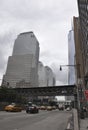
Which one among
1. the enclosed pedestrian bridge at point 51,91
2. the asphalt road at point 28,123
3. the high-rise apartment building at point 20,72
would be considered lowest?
the asphalt road at point 28,123

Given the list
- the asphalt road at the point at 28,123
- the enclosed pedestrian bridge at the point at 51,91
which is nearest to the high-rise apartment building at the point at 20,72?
the enclosed pedestrian bridge at the point at 51,91

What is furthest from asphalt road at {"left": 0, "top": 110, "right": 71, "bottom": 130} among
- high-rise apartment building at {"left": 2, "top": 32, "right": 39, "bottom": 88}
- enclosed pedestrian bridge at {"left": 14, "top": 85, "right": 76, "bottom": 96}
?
high-rise apartment building at {"left": 2, "top": 32, "right": 39, "bottom": 88}

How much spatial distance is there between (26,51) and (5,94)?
3975 inches

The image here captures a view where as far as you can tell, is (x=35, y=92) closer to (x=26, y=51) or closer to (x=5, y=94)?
(x=5, y=94)

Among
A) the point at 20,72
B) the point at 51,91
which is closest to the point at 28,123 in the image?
the point at 51,91

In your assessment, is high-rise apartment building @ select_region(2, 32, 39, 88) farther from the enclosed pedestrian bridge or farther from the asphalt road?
the asphalt road

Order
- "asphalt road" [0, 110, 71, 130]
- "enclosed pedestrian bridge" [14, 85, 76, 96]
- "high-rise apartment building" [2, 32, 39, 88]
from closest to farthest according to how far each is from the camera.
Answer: "asphalt road" [0, 110, 71, 130] < "enclosed pedestrian bridge" [14, 85, 76, 96] < "high-rise apartment building" [2, 32, 39, 88]

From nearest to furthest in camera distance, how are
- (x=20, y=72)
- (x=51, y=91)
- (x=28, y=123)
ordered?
1. (x=28, y=123)
2. (x=51, y=91)
3. (x=20, y=72)

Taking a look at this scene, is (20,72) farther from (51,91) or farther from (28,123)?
(28,123)

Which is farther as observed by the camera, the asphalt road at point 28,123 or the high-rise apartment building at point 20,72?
the high-rise apartment building at point 20,72

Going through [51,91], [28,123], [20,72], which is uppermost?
[20,72]

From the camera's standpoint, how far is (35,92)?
102875 mm

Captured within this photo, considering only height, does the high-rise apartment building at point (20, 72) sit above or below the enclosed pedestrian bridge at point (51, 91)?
above

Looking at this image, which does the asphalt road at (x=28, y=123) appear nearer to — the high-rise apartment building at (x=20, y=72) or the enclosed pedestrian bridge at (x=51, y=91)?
the enclosed pedestrian bridge at (x=51, y=91)
